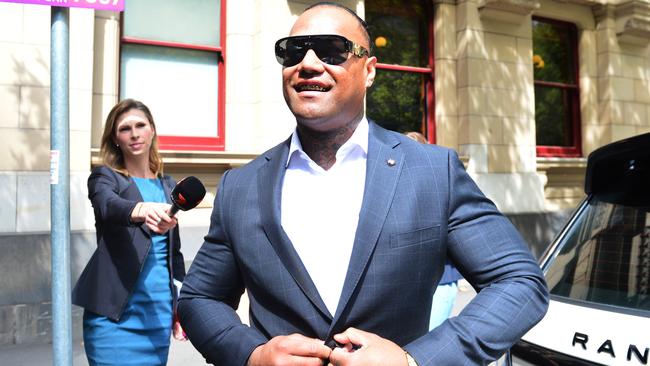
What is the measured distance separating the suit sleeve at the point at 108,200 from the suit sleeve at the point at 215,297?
1207mm

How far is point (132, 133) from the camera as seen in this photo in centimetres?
323

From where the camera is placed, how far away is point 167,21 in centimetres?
697

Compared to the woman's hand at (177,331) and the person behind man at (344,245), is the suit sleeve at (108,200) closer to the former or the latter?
the woman's hand at (177,331)

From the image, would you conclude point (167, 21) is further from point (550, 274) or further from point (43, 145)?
point (550, 274)

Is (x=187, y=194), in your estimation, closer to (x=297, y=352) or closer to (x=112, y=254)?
(x=112, y=254)

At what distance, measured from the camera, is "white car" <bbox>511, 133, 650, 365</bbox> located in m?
2.04

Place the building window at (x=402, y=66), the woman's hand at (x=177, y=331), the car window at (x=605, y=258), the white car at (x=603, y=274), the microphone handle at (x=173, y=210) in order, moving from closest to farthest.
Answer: the white car at (x=603, y=274) → the car window at (x=605, y=258) → the microphone handle at (x=173, y=210) → the woman's hand at (x=177, y=331) → the building window at (x=402, y=66)

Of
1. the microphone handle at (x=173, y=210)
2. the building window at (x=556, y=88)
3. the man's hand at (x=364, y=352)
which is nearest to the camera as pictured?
the man's hand at (x=364, y=352)

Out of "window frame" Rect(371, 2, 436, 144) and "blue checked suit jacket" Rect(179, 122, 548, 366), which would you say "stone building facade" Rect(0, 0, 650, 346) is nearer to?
"window frame" Rect(371, 2, 436, 144)

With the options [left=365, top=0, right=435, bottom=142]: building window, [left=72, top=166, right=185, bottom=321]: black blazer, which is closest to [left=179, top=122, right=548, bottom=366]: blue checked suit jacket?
[left=72, top=166, right=185, bottom=321]: black blazer

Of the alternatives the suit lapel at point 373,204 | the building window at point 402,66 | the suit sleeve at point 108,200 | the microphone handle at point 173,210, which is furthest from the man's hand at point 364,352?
the building window at point 402,66

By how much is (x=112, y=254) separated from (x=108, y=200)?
1.09 feet

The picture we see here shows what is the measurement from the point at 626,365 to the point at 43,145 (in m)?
5.95

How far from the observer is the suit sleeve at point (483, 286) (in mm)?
1332
